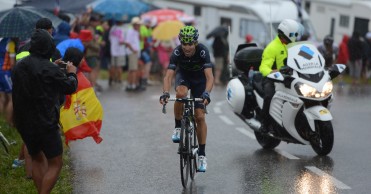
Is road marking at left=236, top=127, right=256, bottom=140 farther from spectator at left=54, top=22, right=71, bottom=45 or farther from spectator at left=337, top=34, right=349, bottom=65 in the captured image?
spectator at left=337, top=34, right=349, bottom=65

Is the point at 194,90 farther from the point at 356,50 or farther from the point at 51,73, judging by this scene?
the point at 356,50

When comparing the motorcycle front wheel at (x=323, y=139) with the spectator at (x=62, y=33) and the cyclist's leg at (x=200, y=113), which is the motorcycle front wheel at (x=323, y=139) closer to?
the cyclist's leg at (x=200, y=113)

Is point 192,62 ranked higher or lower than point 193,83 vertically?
higher

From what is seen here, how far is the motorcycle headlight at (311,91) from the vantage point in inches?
438

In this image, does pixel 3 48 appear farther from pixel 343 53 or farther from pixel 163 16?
pixel 343 53

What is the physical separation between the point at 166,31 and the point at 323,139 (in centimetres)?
1270

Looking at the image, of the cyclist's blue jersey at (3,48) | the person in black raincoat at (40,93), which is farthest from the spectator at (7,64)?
the person in black raincoat at (40,93)

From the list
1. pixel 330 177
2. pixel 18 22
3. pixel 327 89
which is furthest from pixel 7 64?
pixel 330 177

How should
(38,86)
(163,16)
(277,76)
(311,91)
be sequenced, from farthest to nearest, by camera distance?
(163,16), (277,76), (311,91), (38,86)

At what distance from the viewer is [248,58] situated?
1250 centimetres

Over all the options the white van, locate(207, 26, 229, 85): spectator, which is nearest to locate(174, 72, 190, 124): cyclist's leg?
locate(207, 26, 229, 85): spectator

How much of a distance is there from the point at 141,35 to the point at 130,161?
38.4 feet

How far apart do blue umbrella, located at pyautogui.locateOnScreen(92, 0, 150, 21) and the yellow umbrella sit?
0.92 meters

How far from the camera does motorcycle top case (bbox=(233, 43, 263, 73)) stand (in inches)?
491
